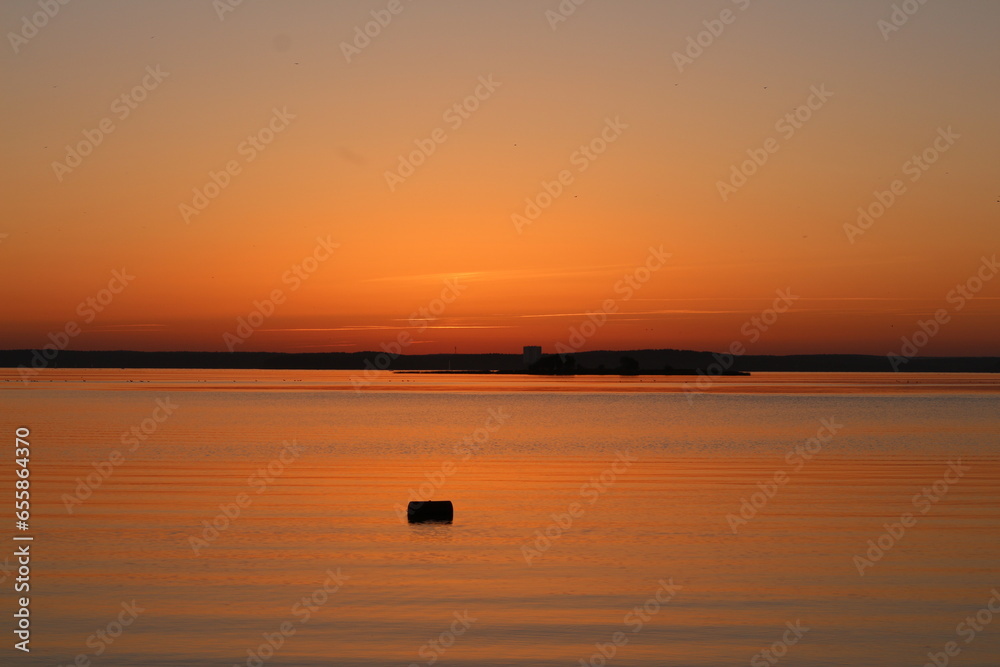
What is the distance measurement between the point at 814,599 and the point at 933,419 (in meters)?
53.4

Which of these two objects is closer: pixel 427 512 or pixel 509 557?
pixel 509 557

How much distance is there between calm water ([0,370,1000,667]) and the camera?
1360 centimetres

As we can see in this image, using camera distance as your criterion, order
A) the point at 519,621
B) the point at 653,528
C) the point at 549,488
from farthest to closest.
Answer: the point at 549,488 < the point at 653,528 < the point at 519,621

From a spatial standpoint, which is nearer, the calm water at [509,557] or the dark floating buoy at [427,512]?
the calm water at [509,557]

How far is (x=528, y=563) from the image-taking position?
18.4 meters

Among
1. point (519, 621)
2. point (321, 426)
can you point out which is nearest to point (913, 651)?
point (519, 621)

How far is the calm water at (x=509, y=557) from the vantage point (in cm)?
1360

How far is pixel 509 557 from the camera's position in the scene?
62.4ft

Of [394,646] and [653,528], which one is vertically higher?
[653,528]

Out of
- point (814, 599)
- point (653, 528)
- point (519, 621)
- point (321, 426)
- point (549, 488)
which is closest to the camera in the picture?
point (519, 621)

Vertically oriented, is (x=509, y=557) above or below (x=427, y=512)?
below

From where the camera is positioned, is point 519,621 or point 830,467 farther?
point 830,467

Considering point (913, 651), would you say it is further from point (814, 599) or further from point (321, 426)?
point (321, 426)

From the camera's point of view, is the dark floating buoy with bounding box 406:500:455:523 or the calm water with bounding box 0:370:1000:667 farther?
the dark floating buoy with bounding box 406:500:455:523
